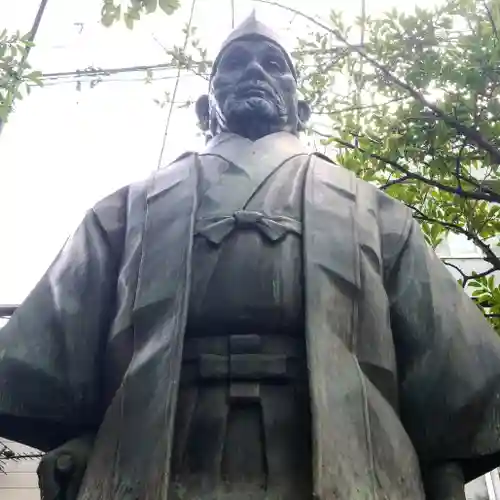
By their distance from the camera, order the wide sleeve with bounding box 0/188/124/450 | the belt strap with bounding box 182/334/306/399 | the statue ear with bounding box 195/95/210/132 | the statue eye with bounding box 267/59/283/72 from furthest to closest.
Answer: the statue ear with bounding box 195/95/210/132, the statue eye with bounding box 267/59/283/72, the wide sleeve with bounding box 0/188/124/450, the belt strap with bounding box 182/334/306/399

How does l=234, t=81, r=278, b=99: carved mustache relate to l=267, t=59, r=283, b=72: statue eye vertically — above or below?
below

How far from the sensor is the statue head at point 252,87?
2980 millimetres

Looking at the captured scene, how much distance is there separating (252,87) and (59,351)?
3.72ft

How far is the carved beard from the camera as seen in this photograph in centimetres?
296

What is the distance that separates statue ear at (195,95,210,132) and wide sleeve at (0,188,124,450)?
0.83m

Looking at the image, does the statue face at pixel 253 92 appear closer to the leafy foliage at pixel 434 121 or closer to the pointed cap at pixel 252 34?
the pointed cap at pixel 252 34

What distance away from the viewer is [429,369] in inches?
94.3

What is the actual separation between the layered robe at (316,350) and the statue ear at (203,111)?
1.91ft

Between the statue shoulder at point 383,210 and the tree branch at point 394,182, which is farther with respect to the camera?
the tree branch at point 394,182

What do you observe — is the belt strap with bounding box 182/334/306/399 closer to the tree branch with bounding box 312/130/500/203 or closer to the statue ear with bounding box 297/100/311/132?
the statue ear with bounding box 297/100/311/132

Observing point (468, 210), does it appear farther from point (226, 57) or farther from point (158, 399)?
point (158, 399)

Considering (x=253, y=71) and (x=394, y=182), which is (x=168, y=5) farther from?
(x=394, y=182)

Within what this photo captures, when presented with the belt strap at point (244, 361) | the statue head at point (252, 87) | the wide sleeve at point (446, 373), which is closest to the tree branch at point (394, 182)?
the statue head at point (252, 87)

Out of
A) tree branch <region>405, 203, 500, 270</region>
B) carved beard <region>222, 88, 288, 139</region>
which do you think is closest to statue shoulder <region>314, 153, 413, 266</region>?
carved beard <region>222, 88, 288, 139</region>
